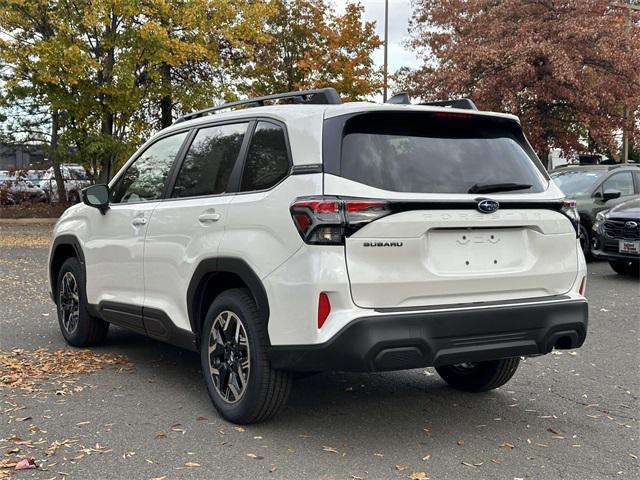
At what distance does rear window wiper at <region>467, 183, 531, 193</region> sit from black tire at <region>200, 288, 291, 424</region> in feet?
4.55

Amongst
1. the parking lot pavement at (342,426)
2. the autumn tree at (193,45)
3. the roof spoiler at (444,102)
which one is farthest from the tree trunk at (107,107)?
the roof spoiler at (444,102)

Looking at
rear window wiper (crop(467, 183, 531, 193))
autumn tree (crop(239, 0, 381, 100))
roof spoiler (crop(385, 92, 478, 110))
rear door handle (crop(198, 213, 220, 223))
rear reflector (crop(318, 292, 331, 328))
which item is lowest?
rear reflector (crop(318, 292, 331, 328))

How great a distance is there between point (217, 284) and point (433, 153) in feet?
5.08

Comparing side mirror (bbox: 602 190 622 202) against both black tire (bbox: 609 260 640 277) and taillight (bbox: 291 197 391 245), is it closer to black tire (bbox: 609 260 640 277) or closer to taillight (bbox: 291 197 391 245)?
black tire (bbox: 609 260 640 277)

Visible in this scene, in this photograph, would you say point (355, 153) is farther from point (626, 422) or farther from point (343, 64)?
point (343, 64)

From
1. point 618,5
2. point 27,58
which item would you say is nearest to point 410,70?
point 618,5

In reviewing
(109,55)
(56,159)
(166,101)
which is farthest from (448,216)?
(166,101)

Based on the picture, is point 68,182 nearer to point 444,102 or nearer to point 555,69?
point 555,69

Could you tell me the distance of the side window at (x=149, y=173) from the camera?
522cm

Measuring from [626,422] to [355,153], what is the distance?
2.38 meters

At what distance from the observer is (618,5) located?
22.7 metres

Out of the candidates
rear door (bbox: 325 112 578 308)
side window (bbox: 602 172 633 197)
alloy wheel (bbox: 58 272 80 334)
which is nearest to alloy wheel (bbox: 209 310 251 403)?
rear door (bbox: 325 112 578 308)

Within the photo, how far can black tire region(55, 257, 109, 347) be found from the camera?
20.0 feet

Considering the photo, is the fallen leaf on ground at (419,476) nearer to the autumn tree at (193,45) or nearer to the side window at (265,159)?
the side window at (265,159)
